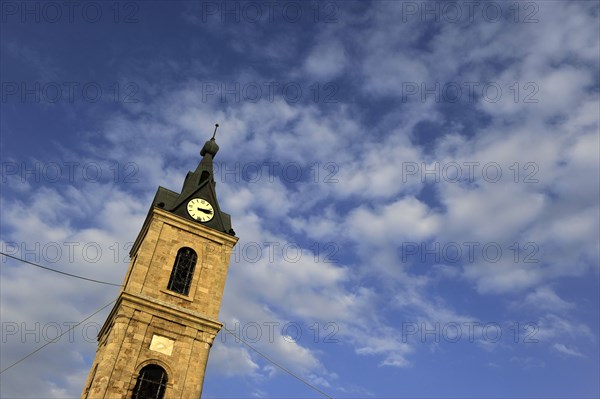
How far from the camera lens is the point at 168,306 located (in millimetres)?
27562

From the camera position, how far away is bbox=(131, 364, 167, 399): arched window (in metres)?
25.0

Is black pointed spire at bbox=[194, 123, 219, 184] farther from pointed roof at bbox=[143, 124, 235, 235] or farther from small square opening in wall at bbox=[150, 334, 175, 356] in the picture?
small square opening in wall at bbox=[150, 334, 175, 356]

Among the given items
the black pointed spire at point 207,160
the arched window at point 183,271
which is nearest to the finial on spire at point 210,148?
the black pointed spire at point 207,160

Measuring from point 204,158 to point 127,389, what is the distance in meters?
18.4

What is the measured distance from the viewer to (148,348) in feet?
86.1

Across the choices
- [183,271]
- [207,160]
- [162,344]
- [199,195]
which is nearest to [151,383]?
[162,344]

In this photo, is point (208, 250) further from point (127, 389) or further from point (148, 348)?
point (127, 389)

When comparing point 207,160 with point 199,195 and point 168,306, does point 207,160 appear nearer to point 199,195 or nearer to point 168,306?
point 199,195

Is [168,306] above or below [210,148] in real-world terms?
below

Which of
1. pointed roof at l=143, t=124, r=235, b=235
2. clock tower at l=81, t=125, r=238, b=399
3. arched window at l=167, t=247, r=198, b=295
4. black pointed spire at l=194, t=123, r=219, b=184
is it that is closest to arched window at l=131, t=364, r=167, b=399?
clock tower at l=81, t=125, r=238, b=399

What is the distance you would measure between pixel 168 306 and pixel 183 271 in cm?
279

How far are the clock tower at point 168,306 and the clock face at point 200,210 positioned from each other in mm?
64

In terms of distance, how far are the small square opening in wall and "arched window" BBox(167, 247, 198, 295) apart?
2.90 metres

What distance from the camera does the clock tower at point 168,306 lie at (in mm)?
25406
